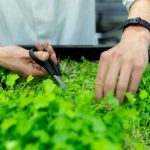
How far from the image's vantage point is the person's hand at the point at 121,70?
1004 mm

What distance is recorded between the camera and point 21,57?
126cm

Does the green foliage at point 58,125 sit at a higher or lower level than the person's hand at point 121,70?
higher

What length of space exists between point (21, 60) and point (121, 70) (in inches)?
15.3

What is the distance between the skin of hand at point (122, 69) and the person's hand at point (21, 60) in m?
0.23

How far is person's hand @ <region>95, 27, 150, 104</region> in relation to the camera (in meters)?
1.00

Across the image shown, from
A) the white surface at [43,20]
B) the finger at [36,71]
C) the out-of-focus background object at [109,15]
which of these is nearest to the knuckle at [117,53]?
the finger at [36,71]

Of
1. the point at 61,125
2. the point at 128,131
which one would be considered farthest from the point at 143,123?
the point at 61,125

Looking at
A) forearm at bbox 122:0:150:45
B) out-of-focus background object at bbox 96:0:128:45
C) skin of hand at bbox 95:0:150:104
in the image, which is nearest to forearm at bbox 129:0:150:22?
forearm at bbox 122:0:150:45

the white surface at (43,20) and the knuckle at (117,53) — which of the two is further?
the white surface at (43,20)

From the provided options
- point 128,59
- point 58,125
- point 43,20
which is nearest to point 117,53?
point 128,59

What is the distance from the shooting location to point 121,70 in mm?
1021

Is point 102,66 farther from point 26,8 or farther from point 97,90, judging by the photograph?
point 26,8

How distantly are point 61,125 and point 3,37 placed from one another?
110 cm

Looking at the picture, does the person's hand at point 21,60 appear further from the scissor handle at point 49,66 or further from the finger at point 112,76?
the finger at point 112,76
